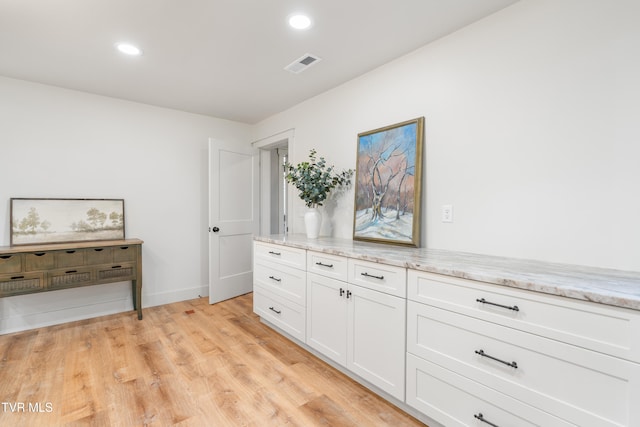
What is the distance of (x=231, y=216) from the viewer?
3.99 metres

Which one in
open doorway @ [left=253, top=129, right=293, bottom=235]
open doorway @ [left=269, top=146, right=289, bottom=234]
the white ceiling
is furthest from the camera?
open doorway @ [left=269, top=146, right=289, bottom=234]

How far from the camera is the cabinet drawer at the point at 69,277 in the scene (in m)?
2.78

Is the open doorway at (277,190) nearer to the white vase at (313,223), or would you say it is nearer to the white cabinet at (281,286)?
the white cabinet at (281,286)

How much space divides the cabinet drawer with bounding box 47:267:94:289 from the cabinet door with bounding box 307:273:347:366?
2210 mm

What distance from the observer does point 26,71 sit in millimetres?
2736

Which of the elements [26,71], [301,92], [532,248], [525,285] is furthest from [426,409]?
[26,71]

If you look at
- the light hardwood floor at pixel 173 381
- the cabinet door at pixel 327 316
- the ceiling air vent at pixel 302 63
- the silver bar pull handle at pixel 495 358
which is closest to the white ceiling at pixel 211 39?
the ceiling air vent at pixel 302 63

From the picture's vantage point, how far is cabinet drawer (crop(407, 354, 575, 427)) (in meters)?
1.25

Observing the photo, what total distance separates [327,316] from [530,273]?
133cm

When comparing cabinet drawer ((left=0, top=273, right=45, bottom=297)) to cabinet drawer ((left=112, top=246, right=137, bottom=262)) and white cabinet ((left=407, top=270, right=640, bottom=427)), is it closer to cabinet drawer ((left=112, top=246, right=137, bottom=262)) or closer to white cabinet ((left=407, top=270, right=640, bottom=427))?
cabinet drawer ((left=112, top=246, right=137, bottom=262))

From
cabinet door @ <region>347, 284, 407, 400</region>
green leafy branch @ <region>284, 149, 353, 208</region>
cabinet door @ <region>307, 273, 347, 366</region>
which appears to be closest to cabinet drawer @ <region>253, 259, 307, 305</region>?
cabinet door @ <region>307, 273, 347, 366</region>

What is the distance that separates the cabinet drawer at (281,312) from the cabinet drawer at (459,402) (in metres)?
1.06

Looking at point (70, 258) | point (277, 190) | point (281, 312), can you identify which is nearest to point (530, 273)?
point (281, 312)

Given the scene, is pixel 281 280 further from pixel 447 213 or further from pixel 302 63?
pixel 302 63
